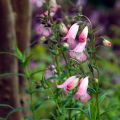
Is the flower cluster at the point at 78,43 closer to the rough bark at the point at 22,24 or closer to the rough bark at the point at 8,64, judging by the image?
the rough bark at the point at 8,64

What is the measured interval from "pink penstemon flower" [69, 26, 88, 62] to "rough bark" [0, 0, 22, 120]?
1.50m

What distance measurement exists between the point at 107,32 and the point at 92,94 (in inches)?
286

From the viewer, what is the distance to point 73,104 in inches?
141

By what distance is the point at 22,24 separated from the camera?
16.2 ft

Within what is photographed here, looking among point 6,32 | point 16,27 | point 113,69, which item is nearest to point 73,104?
point 6,32

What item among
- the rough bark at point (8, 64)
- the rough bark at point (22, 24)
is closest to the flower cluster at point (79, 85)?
the rough bark at point (8, 64)

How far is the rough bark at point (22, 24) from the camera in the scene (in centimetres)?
482

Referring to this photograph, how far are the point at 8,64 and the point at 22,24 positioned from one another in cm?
41

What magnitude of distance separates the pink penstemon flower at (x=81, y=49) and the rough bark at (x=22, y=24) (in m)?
1.71

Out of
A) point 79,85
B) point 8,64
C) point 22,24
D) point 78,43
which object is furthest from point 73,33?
point 22,24

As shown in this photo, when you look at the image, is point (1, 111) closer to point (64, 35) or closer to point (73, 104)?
point (73, 104)

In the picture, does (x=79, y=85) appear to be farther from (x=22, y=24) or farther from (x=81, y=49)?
(x=22, y=24)

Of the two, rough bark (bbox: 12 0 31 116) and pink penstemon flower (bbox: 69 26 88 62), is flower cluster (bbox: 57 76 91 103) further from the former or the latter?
rough bark (bbox: 12 0 31 116)

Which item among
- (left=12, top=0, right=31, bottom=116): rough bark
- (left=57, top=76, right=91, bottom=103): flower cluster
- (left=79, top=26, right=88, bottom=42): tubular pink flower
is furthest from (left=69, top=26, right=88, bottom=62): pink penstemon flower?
(left=12, top=0, right=31, bottom=116): rough bark
